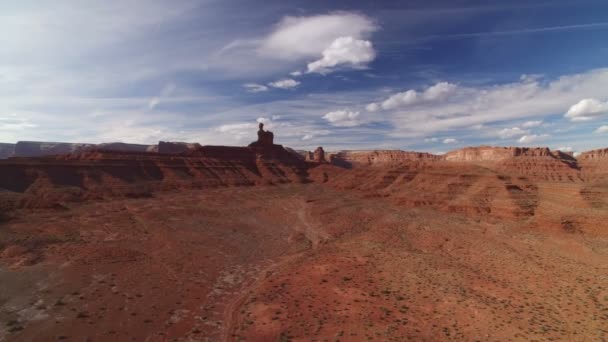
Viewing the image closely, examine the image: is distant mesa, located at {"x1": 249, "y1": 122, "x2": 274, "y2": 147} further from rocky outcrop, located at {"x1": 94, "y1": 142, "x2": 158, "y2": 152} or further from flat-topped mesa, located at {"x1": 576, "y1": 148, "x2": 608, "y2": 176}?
flat-topped mesa, located at {"x1": 576, "y1": 148, "x2": 608, "y2": 176}

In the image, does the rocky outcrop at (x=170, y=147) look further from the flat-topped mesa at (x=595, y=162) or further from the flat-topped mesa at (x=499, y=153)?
the flat-topped mesa at (x=595, y=162)

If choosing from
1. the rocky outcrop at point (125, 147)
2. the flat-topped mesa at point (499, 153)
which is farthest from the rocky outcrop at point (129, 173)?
the flat-topped mesa at point (499, 153)

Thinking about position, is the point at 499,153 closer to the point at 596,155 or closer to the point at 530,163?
the point at 596,155

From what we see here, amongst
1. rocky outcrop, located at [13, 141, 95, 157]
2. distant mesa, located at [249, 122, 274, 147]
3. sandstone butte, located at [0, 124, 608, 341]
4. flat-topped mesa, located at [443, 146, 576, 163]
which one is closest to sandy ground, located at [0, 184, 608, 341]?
sandstone butte, located at [0, 124, 608, 341]

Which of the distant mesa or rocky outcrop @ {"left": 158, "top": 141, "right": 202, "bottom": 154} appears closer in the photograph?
the distant mesa

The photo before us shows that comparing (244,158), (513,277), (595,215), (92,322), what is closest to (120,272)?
(92,322)

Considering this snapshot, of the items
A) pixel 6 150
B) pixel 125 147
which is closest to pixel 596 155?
pixel 125 147

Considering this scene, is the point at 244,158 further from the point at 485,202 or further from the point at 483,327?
the point at 483,327
